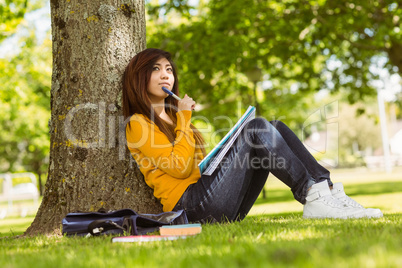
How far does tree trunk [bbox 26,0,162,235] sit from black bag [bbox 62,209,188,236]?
1.73 ft

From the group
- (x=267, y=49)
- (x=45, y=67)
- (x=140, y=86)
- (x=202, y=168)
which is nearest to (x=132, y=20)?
(x=140, y=86)

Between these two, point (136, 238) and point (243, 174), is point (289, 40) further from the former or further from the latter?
point (136, 238)

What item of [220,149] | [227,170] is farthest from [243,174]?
[220,149]

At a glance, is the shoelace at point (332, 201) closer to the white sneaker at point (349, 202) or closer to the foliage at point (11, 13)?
the white sneaker at point (349, 202)

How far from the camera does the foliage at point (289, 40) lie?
31.6 feet

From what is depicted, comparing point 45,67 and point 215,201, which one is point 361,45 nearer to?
point 215,201

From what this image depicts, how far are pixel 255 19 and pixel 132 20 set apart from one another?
6.95 metres

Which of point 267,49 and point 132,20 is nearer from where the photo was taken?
point 132,20

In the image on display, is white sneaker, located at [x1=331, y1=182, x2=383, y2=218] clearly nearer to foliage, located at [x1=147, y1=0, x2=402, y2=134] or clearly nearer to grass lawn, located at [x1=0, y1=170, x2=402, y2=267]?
grass lawn, located at [x1=0, y1=170, x2=402, y2=267]

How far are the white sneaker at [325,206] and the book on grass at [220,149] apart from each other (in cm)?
70

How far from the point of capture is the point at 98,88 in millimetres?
3572

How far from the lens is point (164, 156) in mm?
3156

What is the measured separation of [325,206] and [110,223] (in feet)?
5.14

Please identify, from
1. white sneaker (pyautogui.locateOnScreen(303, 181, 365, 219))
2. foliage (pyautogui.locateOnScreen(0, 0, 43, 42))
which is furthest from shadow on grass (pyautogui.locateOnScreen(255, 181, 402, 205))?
white sneaker (pyautogui.locateOnScreen(303, 181, 365, 219))
